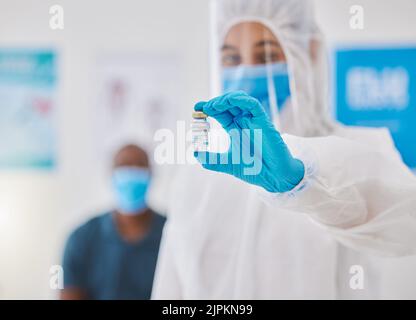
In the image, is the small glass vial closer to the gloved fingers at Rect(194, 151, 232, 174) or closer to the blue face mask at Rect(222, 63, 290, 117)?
the gloved fingers at Rect(194, 151, 232, 174)

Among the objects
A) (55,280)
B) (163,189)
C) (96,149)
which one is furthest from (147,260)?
(55,280)

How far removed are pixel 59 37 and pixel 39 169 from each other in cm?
65

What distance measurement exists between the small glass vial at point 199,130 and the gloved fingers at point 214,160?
0.02 m

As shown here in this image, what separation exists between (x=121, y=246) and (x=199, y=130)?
139 cm

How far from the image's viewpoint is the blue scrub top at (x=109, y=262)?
6.50 ft

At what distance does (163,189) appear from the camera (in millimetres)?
2416

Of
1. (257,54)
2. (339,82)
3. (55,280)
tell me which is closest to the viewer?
(257,54)

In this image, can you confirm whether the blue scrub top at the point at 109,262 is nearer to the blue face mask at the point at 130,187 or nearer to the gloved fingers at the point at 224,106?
the blue face mask at the point at 130,187

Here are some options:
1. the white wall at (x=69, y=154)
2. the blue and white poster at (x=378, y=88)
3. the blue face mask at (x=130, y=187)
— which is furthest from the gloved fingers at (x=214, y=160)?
the white wall at (x=69, y=154)

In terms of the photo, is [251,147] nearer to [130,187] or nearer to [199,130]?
[199,130]

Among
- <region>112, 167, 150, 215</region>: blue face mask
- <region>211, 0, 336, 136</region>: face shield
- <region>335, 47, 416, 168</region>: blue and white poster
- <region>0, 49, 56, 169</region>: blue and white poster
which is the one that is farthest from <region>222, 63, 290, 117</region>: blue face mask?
<region>0, 49, 56, 169</region>: blue and white poster

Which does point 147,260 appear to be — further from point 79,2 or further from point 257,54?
point 257,54

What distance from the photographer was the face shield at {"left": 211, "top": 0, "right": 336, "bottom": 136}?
971mm

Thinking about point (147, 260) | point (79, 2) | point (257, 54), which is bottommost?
point (147, 260)
